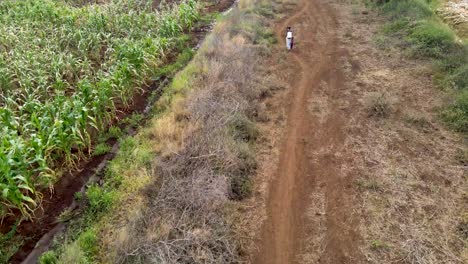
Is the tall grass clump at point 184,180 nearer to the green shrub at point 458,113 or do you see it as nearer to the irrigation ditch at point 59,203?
the irrigation ditch at point 59,203

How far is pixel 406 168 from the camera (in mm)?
8898

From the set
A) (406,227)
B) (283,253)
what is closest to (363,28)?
(406,227)

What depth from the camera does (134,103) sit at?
11.5 m

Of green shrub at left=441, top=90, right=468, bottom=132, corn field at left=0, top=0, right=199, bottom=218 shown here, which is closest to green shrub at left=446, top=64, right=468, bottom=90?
green shrub at left=441, top=90, right=468, bottom=132

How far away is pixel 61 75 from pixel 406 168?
9.69 metres

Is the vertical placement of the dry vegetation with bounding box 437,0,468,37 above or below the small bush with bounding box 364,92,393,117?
above

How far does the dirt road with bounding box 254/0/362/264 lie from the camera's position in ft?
23.1

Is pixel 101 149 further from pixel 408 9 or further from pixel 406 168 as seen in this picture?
pixel 408 9

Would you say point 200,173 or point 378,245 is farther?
point 200,173

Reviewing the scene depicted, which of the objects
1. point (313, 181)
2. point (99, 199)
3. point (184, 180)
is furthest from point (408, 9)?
point (99, 199)

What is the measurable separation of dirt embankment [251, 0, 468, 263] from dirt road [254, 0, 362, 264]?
0.9 inches

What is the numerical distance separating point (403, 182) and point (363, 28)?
10669 mm

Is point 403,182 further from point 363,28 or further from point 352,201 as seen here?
point 363,28

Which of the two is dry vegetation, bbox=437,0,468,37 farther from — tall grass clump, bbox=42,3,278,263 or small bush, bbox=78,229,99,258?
small bush, bbox=78,229,99,258
